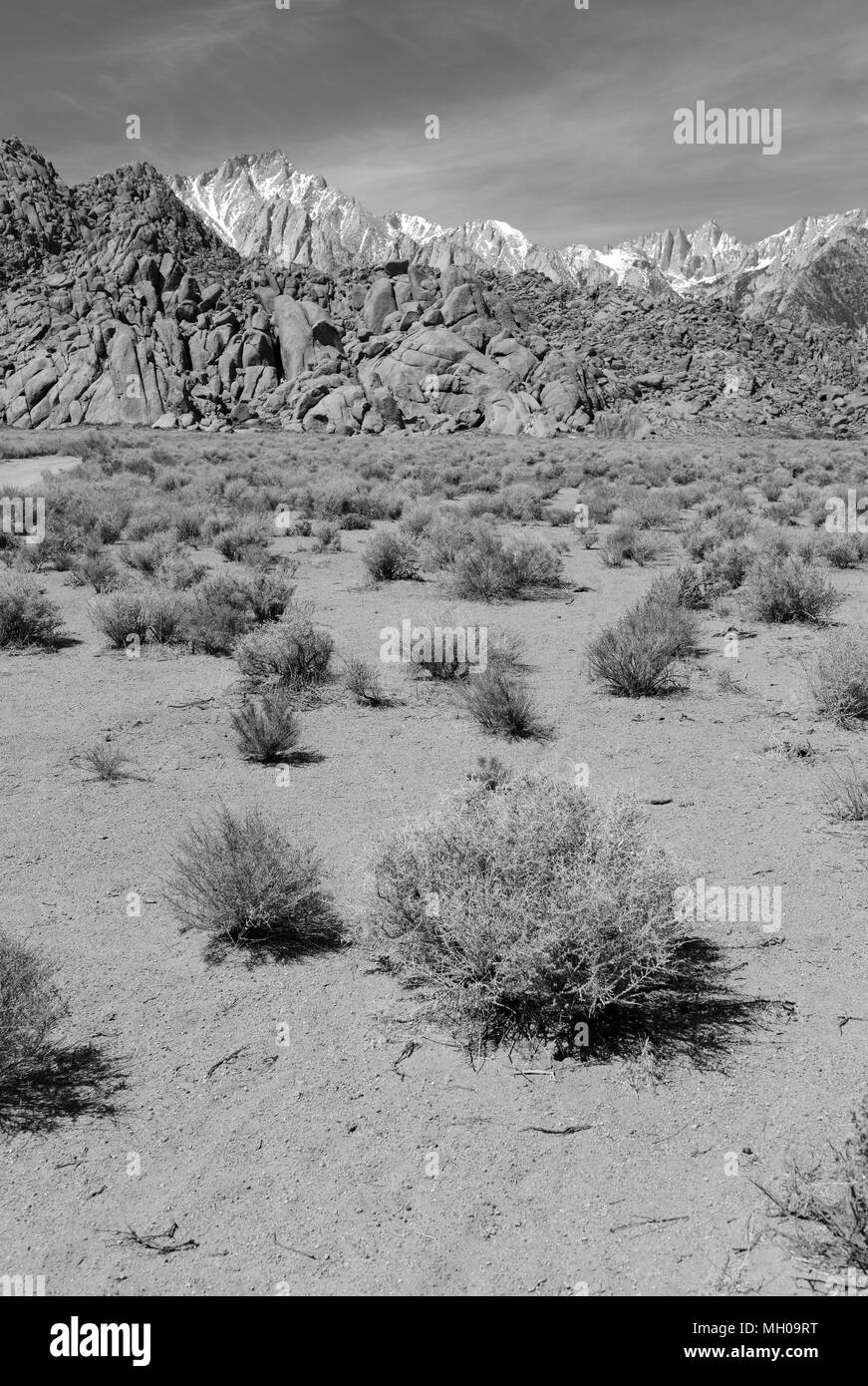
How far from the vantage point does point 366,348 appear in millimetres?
81375

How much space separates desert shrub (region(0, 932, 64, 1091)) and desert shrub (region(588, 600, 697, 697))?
661 cm

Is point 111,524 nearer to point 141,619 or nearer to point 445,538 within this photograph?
point 445,538

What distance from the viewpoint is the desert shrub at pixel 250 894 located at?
5094 mm

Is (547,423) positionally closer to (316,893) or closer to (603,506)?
(603,506)

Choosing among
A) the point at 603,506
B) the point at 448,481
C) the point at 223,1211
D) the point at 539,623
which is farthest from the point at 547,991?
the point at 448,481

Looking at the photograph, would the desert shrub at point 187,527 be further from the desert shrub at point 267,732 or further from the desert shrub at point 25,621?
the desert shrub at point 267,732

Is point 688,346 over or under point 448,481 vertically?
over

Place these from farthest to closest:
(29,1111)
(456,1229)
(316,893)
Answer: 1. (316,893)
2. (29,1111)
3. (456,1229)

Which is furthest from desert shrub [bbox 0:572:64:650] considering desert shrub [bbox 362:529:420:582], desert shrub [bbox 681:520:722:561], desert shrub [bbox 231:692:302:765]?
desert shrub [bbox 681:520:722:561]

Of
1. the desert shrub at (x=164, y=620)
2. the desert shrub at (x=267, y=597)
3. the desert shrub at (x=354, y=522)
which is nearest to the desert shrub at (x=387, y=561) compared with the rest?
the desert shrub at (x=267, y=597)
